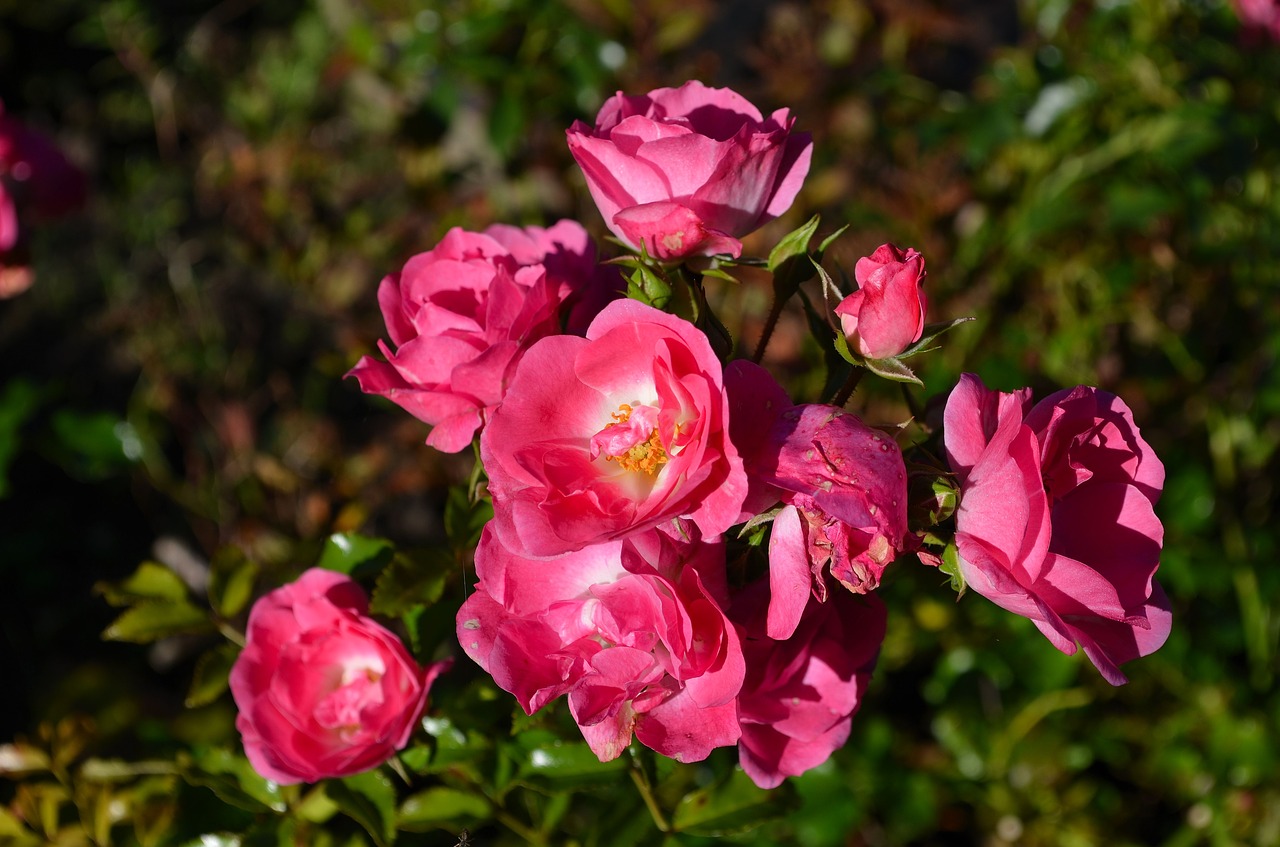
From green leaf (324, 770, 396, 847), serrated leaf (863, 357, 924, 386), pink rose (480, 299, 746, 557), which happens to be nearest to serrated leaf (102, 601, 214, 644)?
green leaf (324, 770, 396, 847)

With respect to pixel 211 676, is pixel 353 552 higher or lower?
higher

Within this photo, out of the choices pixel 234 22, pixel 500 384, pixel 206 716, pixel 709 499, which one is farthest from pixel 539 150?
Answer: pixel 234 22

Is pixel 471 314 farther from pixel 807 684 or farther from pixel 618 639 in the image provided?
pixel 807 684

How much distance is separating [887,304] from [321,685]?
0.65 m

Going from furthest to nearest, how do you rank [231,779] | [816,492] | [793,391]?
[793,391], [231,779], [816,492]

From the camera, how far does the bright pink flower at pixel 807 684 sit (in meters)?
0.72

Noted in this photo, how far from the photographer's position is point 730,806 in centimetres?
96

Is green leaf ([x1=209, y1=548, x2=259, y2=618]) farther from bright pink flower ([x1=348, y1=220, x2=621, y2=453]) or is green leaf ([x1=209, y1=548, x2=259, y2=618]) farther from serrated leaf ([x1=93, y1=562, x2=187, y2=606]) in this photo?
bright pink flower ([x1=348, y1=220, x2=621, y2=453])

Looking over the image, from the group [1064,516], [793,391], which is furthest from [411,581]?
[793,391]

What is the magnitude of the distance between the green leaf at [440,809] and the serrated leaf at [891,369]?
0.59 m

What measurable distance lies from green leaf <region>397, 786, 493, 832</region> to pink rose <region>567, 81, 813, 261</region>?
57cm

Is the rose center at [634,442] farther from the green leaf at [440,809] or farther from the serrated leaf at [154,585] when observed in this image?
the serrated leaf at [154,585]

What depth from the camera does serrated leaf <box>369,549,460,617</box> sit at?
2.81 feet

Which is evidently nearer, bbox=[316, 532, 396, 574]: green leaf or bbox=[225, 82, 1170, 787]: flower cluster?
bbox=[225, 82, 1170, 787]: flower cluster
